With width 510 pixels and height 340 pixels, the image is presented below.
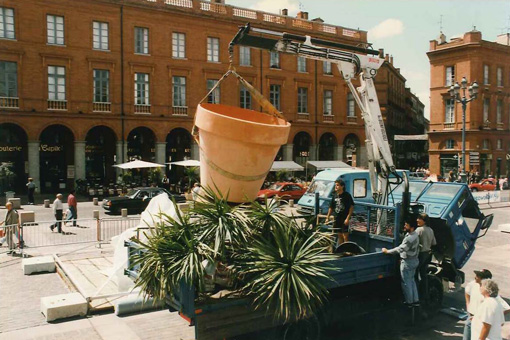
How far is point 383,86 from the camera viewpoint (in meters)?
62.9

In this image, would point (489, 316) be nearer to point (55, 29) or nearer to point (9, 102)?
point (9, 102)

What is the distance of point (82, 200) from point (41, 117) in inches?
267

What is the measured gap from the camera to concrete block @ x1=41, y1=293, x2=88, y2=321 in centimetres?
849

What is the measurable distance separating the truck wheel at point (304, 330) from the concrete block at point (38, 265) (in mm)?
7847

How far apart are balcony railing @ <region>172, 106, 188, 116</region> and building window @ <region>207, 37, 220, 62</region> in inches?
184

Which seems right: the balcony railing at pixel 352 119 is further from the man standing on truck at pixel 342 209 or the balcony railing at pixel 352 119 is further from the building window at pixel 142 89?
the man standing on truck at pixel 342 209

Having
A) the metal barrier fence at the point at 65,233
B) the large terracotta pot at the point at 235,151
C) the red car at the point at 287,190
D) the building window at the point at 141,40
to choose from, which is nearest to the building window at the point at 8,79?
the building window at the point at 141,40

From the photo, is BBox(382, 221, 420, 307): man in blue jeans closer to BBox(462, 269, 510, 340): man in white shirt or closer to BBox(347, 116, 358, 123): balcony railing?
BBox(462, 269, 510, 340): man in white shirt

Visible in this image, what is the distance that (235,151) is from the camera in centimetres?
671

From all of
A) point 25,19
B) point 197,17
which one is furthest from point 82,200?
point 197,17

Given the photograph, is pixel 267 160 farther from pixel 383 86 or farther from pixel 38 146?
pixel 383 86

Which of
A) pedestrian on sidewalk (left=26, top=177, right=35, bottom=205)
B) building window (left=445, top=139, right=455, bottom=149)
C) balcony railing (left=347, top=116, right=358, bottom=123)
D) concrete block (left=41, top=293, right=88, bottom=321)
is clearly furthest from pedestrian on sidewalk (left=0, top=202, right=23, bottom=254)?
building window (left=445, top=139, right=455, bottom=149)

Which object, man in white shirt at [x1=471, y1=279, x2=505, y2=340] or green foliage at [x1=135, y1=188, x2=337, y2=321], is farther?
green foliage at [x1=135, y1=188, x2=337, y2=321]

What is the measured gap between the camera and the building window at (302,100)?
1689 inches
